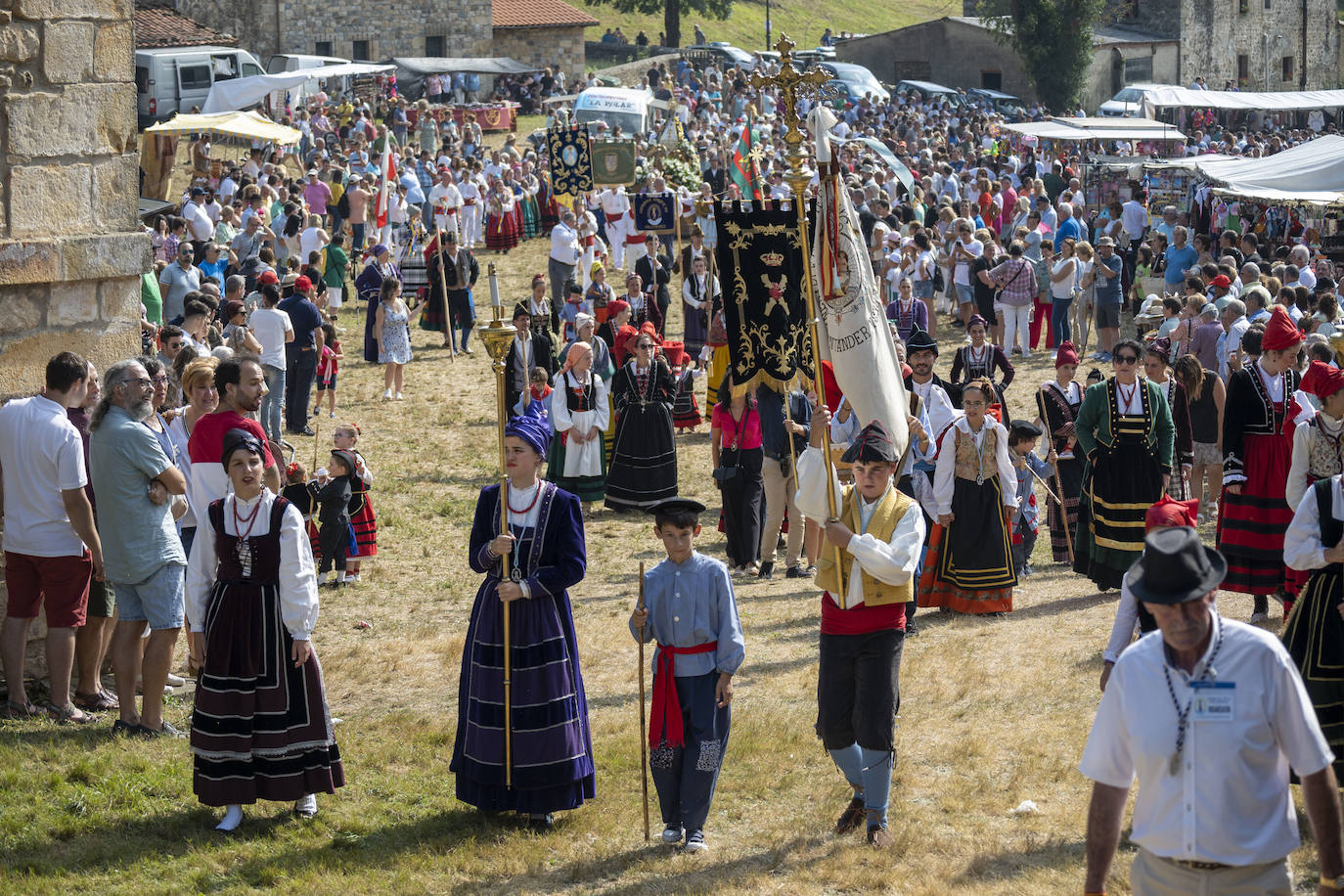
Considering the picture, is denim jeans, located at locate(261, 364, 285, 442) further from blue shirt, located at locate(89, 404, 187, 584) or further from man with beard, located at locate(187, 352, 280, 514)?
blue shirt, located at locate(89, 404, 187, 584)

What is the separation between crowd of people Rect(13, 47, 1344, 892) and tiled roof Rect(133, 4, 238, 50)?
30.5 metres

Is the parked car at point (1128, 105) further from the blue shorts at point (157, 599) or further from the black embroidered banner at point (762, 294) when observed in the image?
the blue shorts at point (157, 599)

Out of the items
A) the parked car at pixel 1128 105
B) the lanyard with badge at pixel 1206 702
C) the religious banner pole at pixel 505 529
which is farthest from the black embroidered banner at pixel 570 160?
the lanyard with badge at pixel 1206 702

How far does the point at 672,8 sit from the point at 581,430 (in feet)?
194

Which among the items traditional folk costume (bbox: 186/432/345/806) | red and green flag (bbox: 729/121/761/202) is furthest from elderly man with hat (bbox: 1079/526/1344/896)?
red and green flag (bbox: 729/121/761/202)

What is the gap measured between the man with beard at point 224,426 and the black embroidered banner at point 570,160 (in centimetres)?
1764

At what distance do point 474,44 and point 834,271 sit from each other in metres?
55.7

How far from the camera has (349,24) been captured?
190ft

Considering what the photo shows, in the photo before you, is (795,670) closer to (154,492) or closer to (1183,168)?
(154,492)

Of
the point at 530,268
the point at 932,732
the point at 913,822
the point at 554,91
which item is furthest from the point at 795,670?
the point at 554,91

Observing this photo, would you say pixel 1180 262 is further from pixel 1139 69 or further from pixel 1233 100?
pixel 1139 69

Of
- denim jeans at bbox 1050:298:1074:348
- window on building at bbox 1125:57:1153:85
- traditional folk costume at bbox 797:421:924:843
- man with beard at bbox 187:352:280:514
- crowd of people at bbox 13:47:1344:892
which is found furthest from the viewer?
window on building at bbox 1125:57:1153:85

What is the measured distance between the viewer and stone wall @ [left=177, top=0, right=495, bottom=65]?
55969mm

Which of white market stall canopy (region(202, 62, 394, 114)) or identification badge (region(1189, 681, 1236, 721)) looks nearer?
identification badge (region(1189, 681, 1236, 721))
